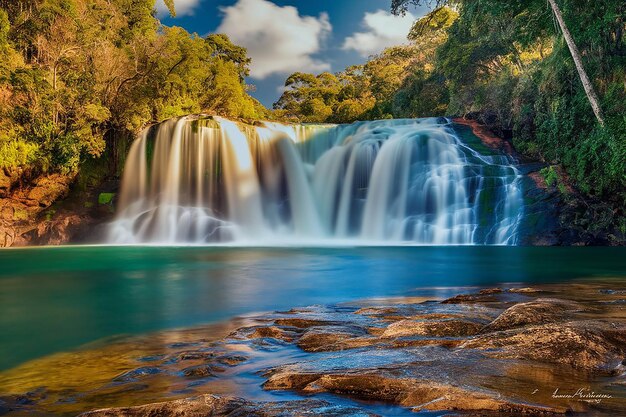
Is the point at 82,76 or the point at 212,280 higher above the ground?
the point at 82,76

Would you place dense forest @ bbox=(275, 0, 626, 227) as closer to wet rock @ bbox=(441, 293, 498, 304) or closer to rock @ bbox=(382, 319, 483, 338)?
wet rock @ bbox=(441, 293, 498, 304)

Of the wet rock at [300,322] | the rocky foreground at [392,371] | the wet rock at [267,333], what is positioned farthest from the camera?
the wet rock at [300,322]

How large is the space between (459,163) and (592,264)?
368 inches

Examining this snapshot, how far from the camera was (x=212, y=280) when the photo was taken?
35.5 feet

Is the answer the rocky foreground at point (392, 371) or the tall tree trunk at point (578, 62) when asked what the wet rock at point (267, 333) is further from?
the tall tree trunk at point (578, 62)

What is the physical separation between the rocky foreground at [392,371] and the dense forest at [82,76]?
21.2m

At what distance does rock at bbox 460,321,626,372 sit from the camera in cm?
330

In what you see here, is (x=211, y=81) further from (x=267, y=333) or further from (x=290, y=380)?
(x=290, y=380)

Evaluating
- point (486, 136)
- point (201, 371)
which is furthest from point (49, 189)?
point (201, 371)

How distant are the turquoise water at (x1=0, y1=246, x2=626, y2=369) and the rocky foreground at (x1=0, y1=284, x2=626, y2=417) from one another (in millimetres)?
1782

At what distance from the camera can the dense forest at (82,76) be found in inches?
884

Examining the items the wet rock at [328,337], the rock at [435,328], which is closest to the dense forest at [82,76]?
the wet rock at [328,337]

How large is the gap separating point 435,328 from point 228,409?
2.19 meters

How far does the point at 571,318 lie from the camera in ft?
15.4
